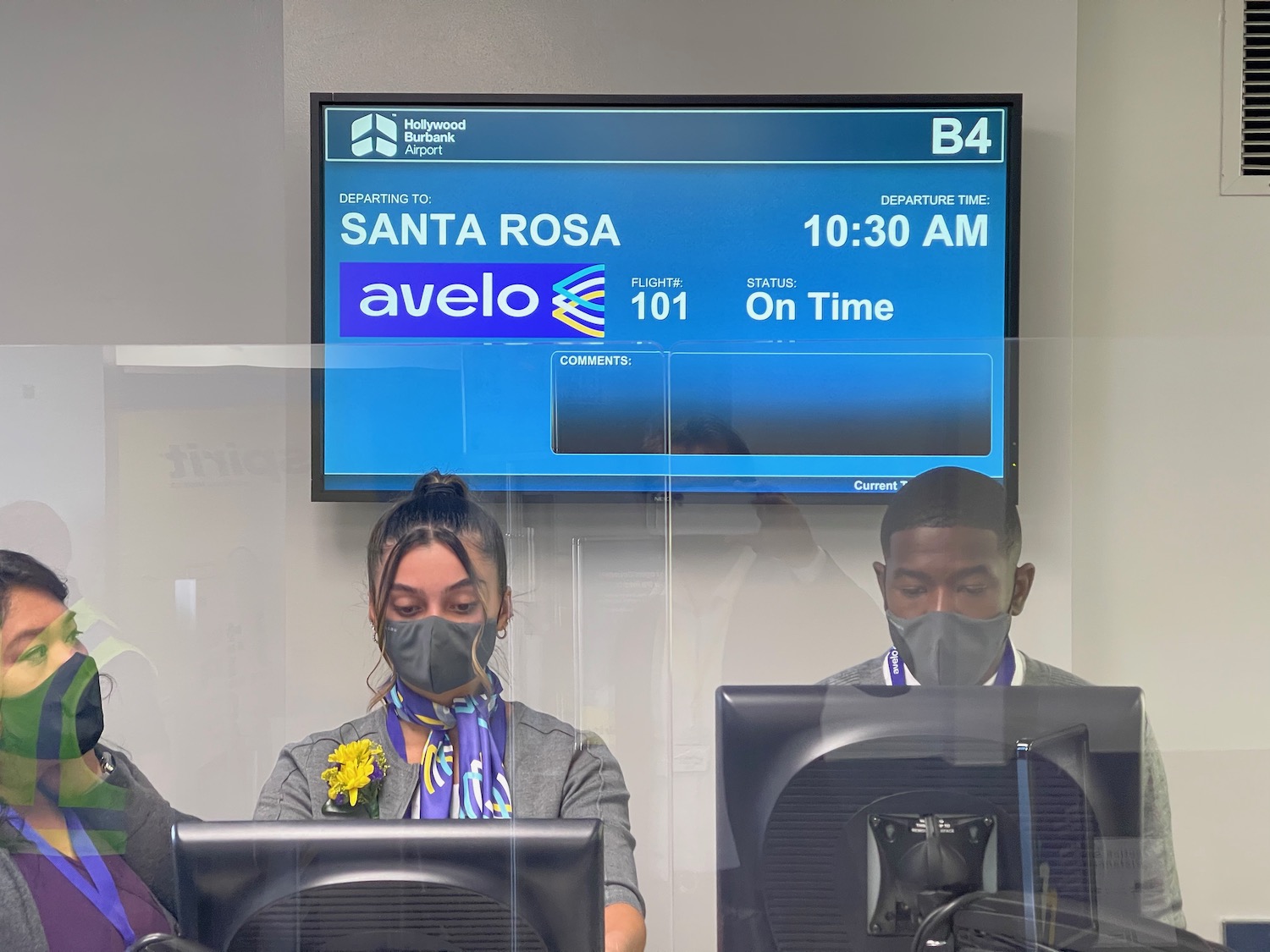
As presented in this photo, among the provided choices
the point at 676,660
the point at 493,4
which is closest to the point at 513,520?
the point at 676,660

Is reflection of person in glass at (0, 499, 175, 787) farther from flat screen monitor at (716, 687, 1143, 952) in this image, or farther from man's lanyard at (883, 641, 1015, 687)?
man's lanyard at (883, 641, 1015, 687)

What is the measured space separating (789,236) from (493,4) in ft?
2.42

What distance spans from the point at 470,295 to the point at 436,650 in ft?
3.43

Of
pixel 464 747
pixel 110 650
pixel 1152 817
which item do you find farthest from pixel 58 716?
pixel 1152 817

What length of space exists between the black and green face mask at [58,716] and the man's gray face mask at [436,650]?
0.32 metres

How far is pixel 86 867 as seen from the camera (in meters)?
1.06

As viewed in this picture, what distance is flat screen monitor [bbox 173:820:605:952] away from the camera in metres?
0.93

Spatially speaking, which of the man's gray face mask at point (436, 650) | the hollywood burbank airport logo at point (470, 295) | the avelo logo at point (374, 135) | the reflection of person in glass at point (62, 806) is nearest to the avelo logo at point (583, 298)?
the hollywood burbank airport logo at point (470, 295)

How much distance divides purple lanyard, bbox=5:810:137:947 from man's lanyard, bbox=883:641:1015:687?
790mm

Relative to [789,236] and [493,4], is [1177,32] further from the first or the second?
[493,4]

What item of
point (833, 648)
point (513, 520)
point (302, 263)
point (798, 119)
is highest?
point (798, 119)

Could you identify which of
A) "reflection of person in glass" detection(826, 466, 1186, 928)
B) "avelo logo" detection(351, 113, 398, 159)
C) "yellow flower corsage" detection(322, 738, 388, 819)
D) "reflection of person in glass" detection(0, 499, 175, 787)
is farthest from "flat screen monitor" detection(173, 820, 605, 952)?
"avelo logo" detection(351, 113, 398, 159)

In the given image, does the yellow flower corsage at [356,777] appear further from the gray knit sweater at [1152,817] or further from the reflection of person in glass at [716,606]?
the gray knit sweater at [1152,817]

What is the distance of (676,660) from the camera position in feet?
3.77
